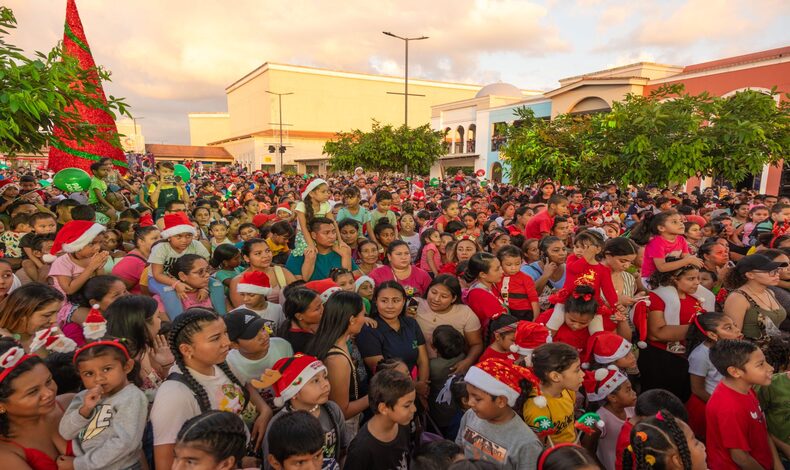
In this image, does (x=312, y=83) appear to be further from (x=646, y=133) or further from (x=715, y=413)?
(x=715, y=413)

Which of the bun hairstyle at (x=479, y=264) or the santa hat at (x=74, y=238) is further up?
the santa hat at (x=74, y=238)

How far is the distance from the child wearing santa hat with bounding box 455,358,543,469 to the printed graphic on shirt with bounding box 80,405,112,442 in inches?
70.8

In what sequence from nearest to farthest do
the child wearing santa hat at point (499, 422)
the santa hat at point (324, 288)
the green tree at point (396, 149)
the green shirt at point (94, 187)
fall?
1. the child wearing santa hat at point (499, 422)
2. the santa hat at point (324, 288)
3. the green shirt at point (94, 187)
4. the green tree at point (396, 149)

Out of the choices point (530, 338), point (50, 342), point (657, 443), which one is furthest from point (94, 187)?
point (657, 443)

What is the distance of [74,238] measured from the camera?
13.1 ft

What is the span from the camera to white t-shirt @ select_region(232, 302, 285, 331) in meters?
3.69

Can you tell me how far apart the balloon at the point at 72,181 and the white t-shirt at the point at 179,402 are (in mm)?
6486

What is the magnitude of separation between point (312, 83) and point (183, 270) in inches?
2760

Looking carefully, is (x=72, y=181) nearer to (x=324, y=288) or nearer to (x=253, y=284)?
(x=253, y=284)

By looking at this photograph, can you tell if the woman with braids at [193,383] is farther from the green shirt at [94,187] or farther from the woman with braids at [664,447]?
the green shirt at [94,187]

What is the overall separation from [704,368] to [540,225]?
3286mm

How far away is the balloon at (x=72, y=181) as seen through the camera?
7.31 meters

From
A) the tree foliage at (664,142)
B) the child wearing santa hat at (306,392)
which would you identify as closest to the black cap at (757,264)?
the child wearing santa hat at (306,392)

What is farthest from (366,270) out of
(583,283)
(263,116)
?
(263,116)
